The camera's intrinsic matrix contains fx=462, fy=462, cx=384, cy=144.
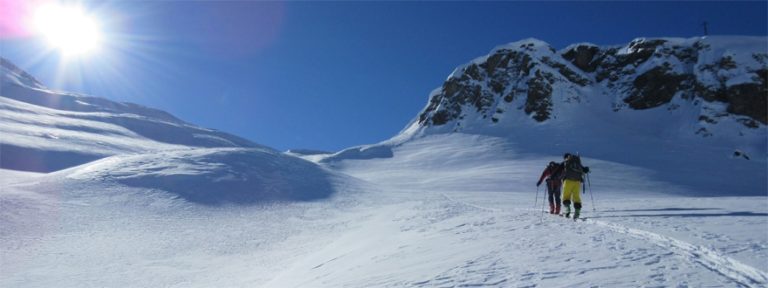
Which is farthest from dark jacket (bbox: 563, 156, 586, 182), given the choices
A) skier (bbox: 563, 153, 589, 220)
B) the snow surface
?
the snow surface

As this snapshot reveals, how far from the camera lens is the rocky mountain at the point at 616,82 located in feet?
226

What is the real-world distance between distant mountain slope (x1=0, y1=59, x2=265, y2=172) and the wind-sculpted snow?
92.3 ft

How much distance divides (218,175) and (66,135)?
163 feet

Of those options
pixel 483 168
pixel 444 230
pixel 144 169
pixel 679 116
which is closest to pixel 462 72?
pixel 679 116

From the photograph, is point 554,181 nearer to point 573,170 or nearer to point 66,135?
point 573,170

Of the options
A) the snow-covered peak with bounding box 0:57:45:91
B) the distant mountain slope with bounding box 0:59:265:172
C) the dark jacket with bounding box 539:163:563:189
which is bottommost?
the dark jacket with bounding box 539:163:563:189

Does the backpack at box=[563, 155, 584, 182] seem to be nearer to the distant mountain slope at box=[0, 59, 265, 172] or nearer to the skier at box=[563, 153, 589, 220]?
the skier at box=[563, 153, 589, 220]

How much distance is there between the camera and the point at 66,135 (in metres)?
62.4

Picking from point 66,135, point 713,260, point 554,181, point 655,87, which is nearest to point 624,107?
point 655,87

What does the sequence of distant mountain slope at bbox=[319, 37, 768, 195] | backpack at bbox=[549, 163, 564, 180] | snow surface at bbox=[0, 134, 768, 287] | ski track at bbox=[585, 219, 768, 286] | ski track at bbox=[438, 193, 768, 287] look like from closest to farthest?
ski track at bbox=[585, 219, 768, 286], ski track at bbox=[438, 193, 768, 287], snow surface at bbox=[0, 134, 768, 287], backpack at bbox=[549, 163, 564, 180], distant mountain slope at bbox=[319, 37, 768, 195]

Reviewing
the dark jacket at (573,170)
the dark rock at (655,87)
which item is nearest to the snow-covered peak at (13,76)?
the dark rock at (655,87)

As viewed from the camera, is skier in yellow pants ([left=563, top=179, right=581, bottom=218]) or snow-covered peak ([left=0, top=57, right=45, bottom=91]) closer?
skier in yellow pants ([left=563, top=179, right=581, bottom=218])

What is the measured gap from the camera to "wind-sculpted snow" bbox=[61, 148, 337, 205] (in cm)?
2278

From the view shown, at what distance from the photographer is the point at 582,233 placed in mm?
8617
